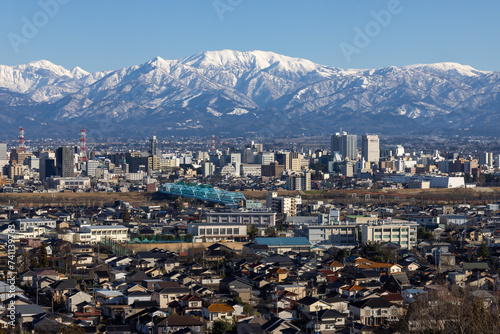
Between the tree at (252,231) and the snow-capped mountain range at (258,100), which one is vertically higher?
the snow-capped mountain range at (258,100)

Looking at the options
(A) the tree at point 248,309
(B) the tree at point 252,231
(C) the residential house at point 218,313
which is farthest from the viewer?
(B) the tree at point 252,231

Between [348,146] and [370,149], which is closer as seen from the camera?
[370,149]

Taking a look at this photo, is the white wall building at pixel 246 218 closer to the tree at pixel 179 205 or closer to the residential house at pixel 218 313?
the tree at pixel 179 205

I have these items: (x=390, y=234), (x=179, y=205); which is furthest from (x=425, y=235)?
(x=179, y=205)

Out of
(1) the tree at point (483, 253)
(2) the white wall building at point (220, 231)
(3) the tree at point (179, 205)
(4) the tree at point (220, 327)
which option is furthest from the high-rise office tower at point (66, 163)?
(4) the tree at point (220, 327)

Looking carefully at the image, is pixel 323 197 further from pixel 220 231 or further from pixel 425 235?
pixel 425 235

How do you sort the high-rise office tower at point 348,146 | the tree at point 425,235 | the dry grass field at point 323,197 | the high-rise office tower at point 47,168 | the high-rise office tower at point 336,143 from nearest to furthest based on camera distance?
the tree at point 425,235
the dry grass field at point 323,197
the high-rise office tower at point 47,168
the high-rise office tower at point 348,146
the high-rise office tower at point 336,143

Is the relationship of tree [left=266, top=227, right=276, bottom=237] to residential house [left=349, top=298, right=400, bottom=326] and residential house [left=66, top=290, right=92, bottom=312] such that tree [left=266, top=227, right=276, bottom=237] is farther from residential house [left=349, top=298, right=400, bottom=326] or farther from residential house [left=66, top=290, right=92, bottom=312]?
residential house [left=349, top=298, right=400, bottom=326]

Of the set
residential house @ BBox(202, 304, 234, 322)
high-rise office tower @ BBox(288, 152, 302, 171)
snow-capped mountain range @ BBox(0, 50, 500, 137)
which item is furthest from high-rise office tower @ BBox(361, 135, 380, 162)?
residential house @ BBox(202, 304, 234, 322)

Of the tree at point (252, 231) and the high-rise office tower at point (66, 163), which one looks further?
the high-rise office tower at point (66, 163)
